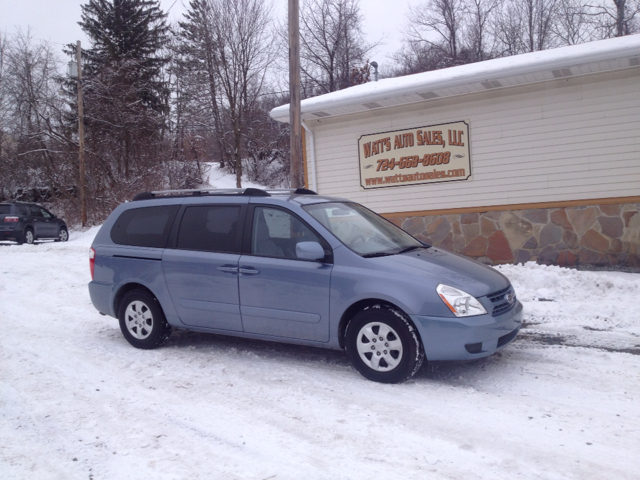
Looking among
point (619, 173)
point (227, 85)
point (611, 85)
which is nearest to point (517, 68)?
point (611, 85)

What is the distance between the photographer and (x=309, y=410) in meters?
4.23

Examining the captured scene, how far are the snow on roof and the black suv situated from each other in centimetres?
1256

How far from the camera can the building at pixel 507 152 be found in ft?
31.3

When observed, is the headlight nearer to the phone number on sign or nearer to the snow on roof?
the snow on roof

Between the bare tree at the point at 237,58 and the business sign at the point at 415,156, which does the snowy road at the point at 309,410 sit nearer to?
the business sign at the point at 415,156

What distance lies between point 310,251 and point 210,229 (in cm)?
138

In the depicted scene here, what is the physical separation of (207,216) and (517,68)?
252 inches

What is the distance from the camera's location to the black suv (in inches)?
759

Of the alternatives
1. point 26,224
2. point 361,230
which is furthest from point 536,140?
point 26,224

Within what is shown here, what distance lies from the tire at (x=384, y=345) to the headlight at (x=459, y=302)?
0.37 meters

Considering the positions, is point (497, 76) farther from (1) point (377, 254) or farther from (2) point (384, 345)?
(2) point (384, 345)

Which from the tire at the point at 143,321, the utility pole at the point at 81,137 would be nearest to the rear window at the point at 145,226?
the tire at the point at 143,321

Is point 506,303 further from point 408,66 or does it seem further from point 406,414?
point 408,66

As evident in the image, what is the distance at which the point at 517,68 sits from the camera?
9.34m
